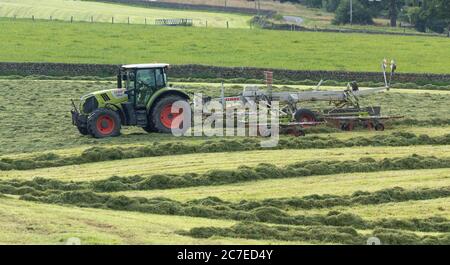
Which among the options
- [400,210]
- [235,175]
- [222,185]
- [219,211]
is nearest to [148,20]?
[235,175]

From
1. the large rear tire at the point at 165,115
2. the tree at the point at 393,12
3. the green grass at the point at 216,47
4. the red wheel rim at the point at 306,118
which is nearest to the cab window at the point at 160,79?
the large rear tire at the point at 165,115

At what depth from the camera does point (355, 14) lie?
10388cm

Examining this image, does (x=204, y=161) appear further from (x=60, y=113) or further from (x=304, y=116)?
(x=60, y=113)

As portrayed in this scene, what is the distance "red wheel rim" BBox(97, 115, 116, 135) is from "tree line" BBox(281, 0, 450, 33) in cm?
6546

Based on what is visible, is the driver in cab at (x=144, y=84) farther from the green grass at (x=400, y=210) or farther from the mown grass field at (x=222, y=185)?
the green grass at (x=400, y=210)

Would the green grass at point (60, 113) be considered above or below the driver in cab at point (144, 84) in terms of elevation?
below

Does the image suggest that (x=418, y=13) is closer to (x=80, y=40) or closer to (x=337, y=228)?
(x=80, y=40)

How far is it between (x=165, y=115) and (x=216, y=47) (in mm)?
31713

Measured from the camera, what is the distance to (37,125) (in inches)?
1342

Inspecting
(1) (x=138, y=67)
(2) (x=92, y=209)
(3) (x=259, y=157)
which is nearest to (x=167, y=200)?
(2) (x=92, y=209)

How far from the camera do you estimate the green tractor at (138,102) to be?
32.4 m

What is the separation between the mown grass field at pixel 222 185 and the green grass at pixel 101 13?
189 ft

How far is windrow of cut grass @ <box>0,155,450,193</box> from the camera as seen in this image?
2489 centimetres
